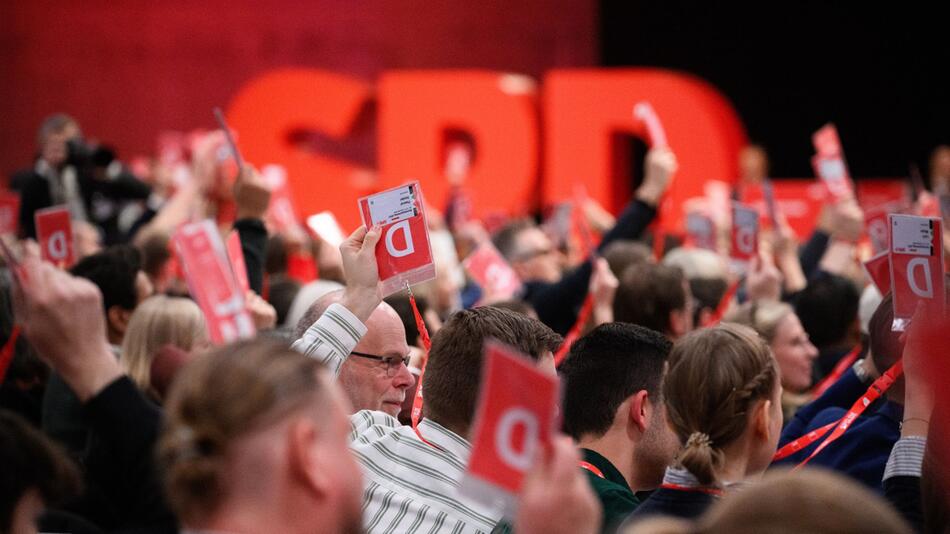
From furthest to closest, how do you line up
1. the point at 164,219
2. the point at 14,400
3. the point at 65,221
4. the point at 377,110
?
the point at 377,110 → the point at 164,219 → the point at 65,221 → the point at 14,400

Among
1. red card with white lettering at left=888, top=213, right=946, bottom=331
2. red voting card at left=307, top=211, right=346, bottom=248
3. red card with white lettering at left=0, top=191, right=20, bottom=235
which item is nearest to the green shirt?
red card with white lettering at left=888, top=213, right=946, bottom=331

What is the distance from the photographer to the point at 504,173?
13.1 metres

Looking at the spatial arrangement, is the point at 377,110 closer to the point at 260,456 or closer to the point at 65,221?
the point at 65,221

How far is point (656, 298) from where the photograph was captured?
4469 millimetres

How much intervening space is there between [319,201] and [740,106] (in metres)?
4.89

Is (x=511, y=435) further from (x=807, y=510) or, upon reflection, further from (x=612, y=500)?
(x=612, y=500)

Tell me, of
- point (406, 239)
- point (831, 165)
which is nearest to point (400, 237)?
point (406, 239)

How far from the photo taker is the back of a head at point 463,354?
268 centimetres

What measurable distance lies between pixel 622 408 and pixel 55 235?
256cm

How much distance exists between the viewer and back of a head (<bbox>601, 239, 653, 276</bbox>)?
5578mm

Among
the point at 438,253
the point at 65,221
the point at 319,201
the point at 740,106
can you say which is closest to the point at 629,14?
the point at 740,106

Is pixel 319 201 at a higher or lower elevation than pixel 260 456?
lower

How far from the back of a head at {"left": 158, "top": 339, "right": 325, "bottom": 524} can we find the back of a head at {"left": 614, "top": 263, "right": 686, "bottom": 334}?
289 cm

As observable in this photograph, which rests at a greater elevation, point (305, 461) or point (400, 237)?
point (305, 461)
